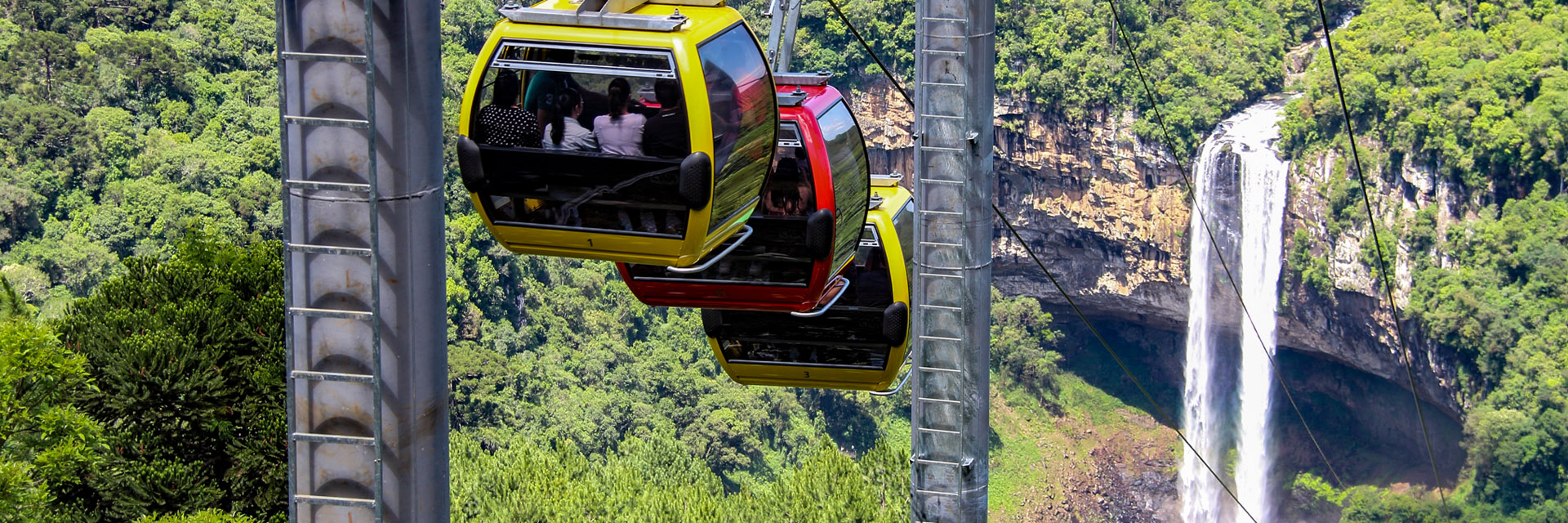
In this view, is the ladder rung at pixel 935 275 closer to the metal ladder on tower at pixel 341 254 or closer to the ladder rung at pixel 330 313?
the metal ladder on tower at pixel 341 254

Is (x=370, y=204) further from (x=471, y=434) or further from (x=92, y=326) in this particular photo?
(x=471, y=434)

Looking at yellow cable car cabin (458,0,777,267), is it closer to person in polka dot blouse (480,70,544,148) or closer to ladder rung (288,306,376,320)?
person in polka dot blouse (480,70,544,148)

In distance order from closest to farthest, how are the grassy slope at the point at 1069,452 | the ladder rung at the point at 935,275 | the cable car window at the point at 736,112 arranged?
1. the ladder rung at the point at 935,275
2. the cable car window at the point at 736,112
3. the grassy slope at the point at 1069,452

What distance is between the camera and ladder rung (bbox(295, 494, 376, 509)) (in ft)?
19.3

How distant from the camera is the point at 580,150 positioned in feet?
32.2

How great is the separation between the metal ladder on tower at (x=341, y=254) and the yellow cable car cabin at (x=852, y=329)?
8.93m

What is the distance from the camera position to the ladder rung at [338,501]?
5.89 m

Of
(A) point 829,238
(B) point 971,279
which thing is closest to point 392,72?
(B) point 971,279

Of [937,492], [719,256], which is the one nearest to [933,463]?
[937,492]

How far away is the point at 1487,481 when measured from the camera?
5103 cm

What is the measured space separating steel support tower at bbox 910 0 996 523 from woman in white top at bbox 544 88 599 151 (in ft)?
6.10

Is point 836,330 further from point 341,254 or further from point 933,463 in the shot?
point 341,254

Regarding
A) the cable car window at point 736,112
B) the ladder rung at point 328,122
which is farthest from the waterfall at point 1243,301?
the ladder rung at point 328,122

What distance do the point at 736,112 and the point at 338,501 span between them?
4.43m
